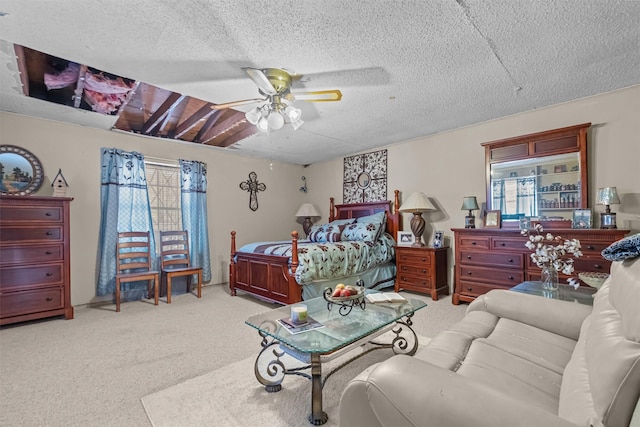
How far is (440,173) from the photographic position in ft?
13.7

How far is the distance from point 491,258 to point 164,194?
15.2 ft

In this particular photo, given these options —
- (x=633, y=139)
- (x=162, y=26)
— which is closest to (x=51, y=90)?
(x=162, y=26)

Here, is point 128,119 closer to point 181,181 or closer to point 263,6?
point 181,181

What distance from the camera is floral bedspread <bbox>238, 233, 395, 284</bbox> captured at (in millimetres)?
3363

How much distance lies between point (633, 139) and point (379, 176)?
9.63ft

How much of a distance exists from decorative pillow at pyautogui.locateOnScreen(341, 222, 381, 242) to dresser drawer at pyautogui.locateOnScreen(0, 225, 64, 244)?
3516mm

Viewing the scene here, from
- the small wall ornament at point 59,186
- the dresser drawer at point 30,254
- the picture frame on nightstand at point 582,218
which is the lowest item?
the dresser drawer at point 30,254

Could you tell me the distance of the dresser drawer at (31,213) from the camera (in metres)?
2.94

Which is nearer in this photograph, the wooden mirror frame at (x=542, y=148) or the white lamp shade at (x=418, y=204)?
the wooden mirror frame at (x=542, y=148)

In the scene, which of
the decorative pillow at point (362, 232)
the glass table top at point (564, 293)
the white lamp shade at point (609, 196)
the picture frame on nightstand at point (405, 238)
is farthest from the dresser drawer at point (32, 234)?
the white lamp shade at point (609, 196)

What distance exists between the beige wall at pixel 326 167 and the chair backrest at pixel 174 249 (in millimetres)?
565

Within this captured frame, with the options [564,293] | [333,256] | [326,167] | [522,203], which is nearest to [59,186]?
[333,256]

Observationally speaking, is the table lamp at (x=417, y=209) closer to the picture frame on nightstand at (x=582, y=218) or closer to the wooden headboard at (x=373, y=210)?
the wooden headboard at (x=373, y=210)

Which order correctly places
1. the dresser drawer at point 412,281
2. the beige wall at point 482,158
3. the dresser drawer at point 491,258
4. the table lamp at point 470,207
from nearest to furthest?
the beige wall at point 482,158 < the dresser drawer at point 491,258 < the table lamp at point 470,207 < the dresser drawer at point 412,281
